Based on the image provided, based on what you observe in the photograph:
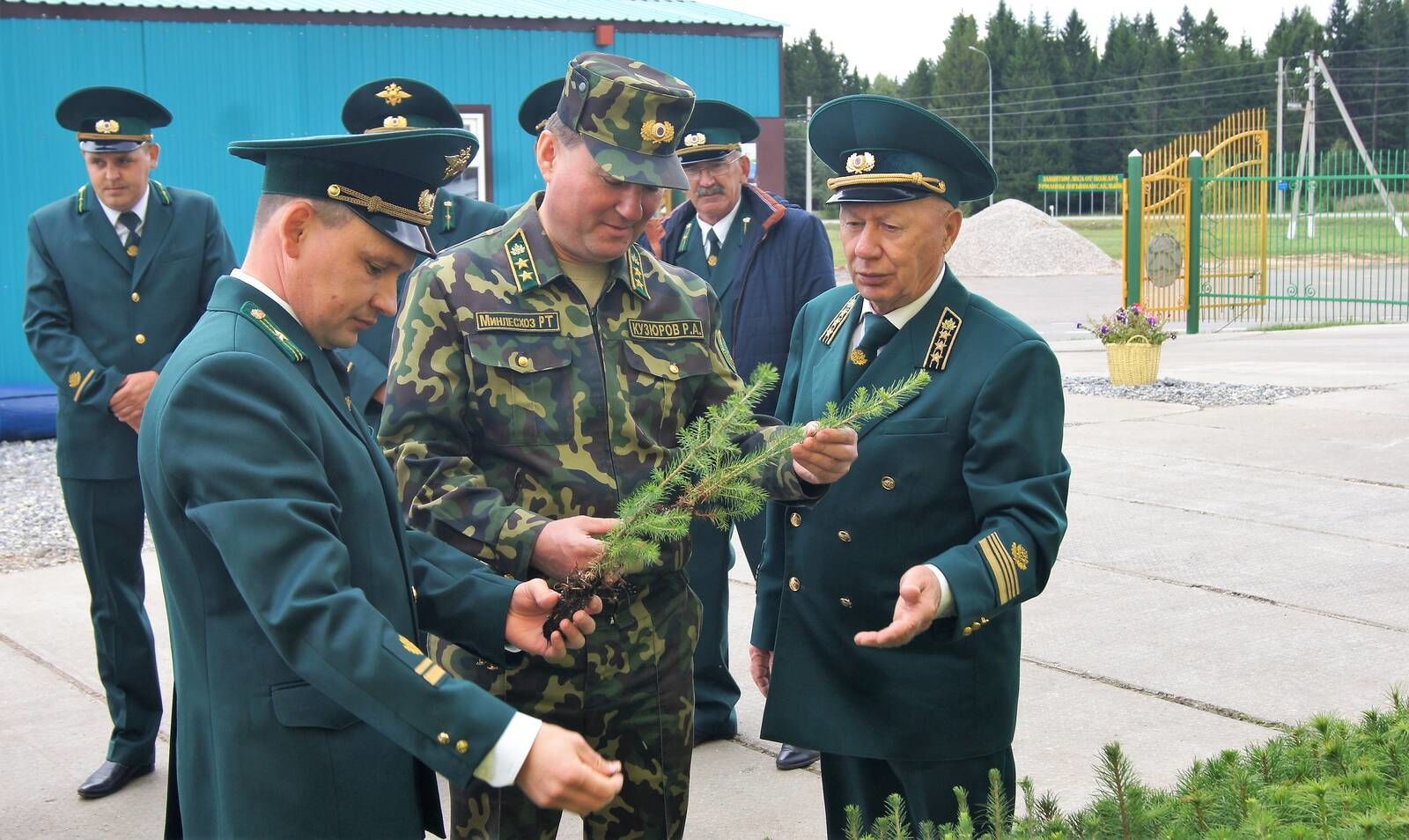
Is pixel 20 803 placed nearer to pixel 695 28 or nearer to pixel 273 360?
pixel 273 360

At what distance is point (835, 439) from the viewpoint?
104 inches

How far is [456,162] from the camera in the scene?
243 centimetres

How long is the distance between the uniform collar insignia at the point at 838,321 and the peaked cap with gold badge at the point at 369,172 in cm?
119

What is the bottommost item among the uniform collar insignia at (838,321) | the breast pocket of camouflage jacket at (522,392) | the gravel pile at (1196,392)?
the gravel pile at (1196,392)

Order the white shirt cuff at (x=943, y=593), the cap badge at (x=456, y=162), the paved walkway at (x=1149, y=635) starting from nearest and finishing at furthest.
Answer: the cap badge at (x=456, y=162), the white shirt cuff at (x=943, y=593), the paved walkway at (x=1149, y=635)

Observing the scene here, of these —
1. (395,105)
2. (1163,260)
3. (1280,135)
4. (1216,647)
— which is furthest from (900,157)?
(1280,135)

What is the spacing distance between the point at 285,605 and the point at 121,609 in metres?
3.08

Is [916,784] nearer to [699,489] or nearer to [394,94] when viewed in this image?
[699,489]

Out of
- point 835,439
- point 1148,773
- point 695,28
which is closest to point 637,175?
point 835,439

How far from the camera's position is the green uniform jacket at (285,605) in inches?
77.3

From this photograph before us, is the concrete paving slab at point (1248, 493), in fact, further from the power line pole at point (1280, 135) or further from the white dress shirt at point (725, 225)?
the power line pole at point (1280, 135)

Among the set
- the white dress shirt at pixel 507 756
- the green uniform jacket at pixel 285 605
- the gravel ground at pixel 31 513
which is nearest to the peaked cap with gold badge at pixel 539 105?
the green uniform jacket at pixel 285 605

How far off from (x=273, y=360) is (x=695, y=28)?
13.8m

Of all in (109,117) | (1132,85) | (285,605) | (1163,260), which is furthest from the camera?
(1132,85)
